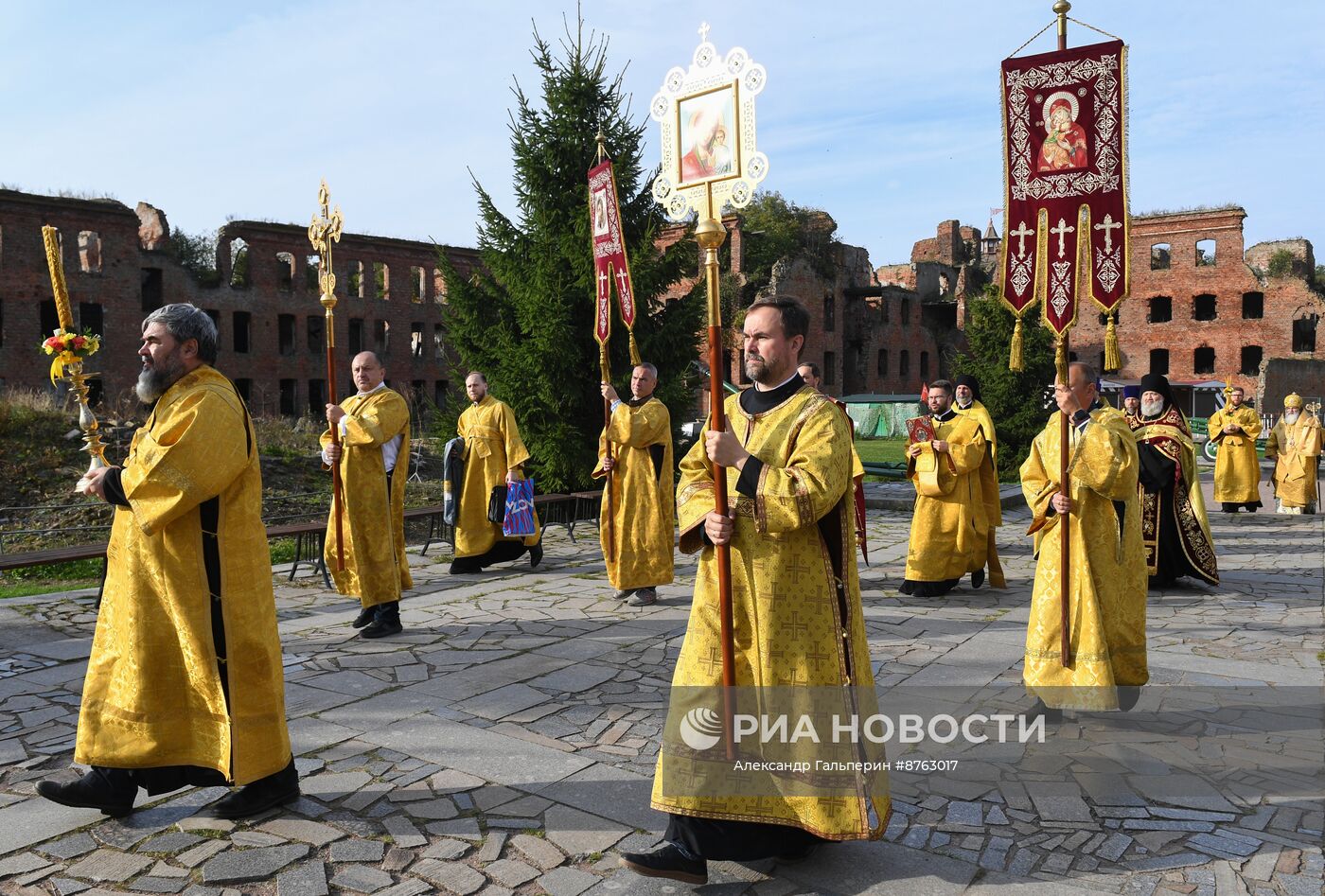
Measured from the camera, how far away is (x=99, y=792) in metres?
3.78

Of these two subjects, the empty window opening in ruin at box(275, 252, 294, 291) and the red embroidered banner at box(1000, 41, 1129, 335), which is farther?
the empty window opening in ruin at box(275, 252, 294, 291)

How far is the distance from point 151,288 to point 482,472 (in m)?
28.6

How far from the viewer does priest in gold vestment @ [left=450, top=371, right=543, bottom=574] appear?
32.3ft

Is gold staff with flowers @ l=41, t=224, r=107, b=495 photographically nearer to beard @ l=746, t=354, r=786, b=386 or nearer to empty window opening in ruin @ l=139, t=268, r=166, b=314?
beard @ l=746, t=354, r=786, b=386

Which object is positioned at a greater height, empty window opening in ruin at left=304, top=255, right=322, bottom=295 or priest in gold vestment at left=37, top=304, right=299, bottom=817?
empty window opening in ruin at left=304, top=255, right=322, bottom=295

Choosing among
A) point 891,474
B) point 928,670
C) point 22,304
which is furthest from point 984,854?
point 22,304

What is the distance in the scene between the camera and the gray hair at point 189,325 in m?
3.93

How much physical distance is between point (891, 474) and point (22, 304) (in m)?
26.0

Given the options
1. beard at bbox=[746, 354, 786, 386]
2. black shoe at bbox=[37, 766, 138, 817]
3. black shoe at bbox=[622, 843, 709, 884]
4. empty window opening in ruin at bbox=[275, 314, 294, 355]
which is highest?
empty window opening in ruin at bbox=[275, 314, 294, 355]

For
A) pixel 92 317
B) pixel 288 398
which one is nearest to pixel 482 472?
pixel 92 317

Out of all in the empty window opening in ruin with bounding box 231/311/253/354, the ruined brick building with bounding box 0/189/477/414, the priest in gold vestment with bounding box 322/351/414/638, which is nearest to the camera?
the priest in gold vestment with bounding box 322/351/414/638

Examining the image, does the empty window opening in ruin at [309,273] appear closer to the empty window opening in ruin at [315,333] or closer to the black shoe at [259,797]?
the empty window opening in ruin at [315,333]

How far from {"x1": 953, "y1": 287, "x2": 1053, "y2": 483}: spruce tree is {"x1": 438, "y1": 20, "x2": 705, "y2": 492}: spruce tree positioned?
9.80 metres

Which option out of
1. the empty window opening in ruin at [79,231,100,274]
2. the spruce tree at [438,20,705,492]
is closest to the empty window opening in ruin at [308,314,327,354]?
the empty window opening in ruin at [79,231,100,274]
